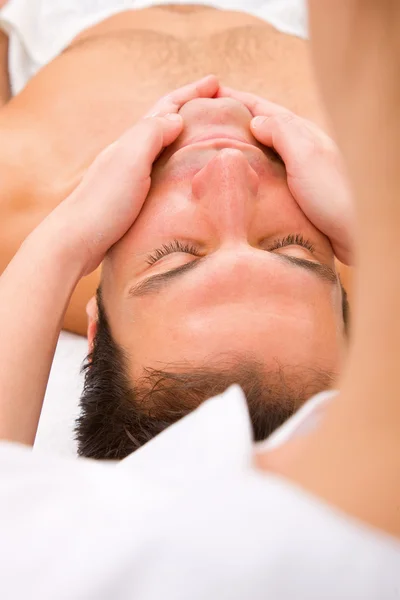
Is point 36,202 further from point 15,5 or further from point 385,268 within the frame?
point 385,268

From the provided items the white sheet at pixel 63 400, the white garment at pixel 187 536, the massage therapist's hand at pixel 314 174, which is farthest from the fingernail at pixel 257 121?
the white garment at pixel 187 536

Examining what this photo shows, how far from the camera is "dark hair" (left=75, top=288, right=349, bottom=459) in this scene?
84 centimetres

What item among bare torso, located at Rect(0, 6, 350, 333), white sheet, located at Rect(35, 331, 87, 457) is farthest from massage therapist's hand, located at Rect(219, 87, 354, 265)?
white sheet, located at Rect(35, 331, 87, 457)

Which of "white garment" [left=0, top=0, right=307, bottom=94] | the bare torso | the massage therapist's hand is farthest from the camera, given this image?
"white garment" [left=0, top=0, right=307, bottom=94]

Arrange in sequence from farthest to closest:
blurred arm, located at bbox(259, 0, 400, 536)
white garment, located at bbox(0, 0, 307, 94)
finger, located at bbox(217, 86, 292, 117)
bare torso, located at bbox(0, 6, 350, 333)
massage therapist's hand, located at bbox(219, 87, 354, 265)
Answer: white garment, located at bbox(0, 0, 307, 94)
bare torso, located at bbox(0, 6, 350, 333)
finger, located at bbox(217, 86, 292, 117)
massage therapist's hand, located at bbox(219, 87, 354, 265)
blurred arm, located at bbox(259, 0, 400, 536)

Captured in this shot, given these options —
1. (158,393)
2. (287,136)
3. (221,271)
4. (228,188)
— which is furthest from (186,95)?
(158,393)

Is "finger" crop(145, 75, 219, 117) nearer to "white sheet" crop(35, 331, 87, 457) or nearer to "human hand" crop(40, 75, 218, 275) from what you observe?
"human hand" crop(40, 75, 218, 275)

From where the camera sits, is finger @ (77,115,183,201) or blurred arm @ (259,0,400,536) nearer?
blurred arm @ (259,0,400,536)

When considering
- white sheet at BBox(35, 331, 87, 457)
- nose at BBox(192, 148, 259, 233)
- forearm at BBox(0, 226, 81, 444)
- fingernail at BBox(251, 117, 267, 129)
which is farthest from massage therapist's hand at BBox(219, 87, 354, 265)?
white sheet at BBox(35, 331, 87, 457)

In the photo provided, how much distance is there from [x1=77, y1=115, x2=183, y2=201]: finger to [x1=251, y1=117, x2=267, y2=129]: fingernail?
0.12 metres

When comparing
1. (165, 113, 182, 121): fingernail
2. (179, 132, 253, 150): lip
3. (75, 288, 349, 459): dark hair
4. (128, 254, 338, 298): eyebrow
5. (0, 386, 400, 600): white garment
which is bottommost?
(75, 288, 349, 459): dark hair

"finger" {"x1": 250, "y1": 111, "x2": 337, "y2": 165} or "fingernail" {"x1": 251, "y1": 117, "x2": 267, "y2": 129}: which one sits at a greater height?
"fingernail" {"x1": 251, "y1": 117, "x2": 267, "y2": 129}

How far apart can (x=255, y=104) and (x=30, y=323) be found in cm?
57

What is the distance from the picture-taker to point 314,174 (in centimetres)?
103
